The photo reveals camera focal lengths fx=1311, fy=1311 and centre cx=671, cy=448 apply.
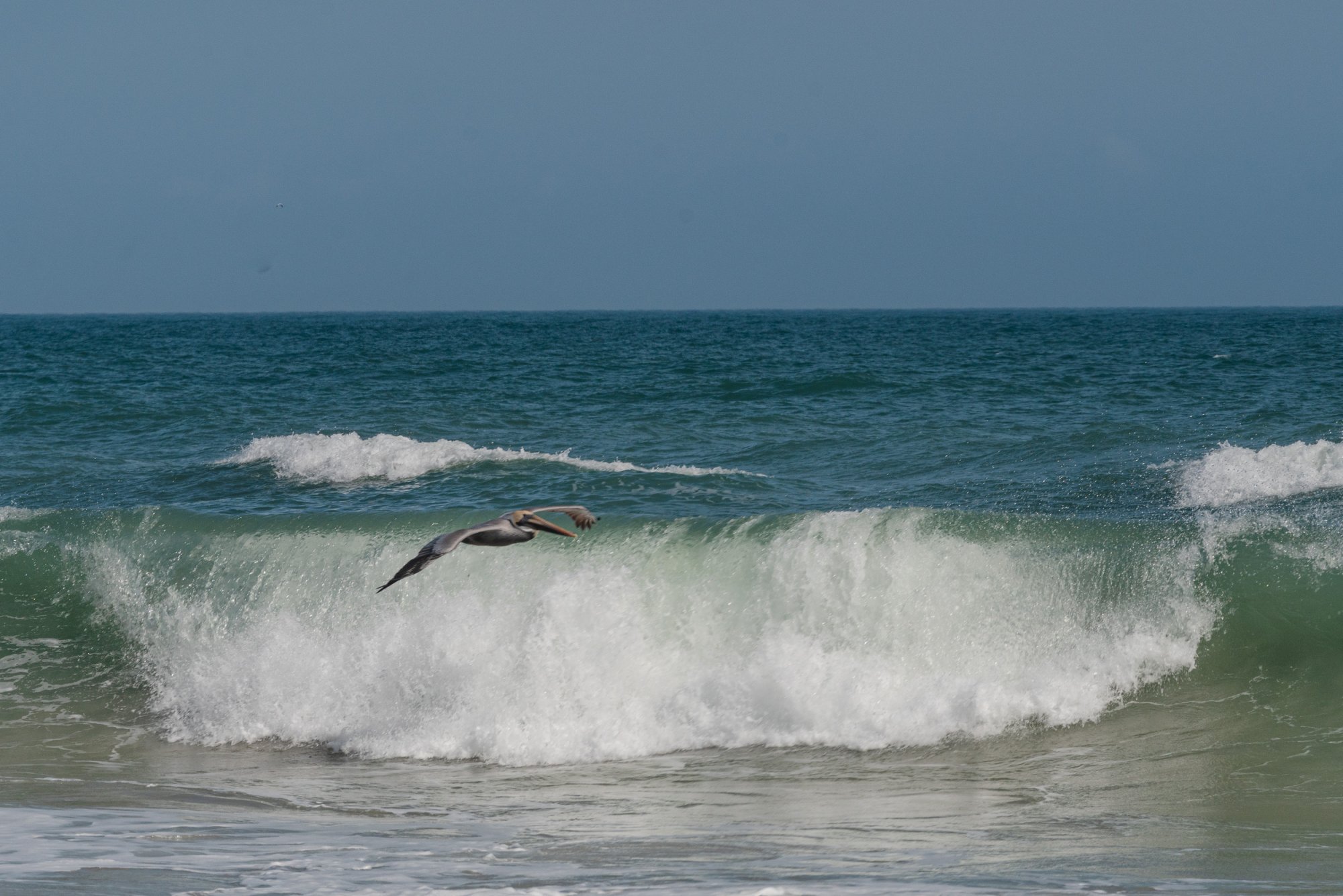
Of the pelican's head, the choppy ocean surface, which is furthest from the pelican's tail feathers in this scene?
the choppy ocean surface

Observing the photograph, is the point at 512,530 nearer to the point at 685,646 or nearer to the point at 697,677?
the point at 697,677

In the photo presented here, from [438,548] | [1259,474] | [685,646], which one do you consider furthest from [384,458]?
[438,548]

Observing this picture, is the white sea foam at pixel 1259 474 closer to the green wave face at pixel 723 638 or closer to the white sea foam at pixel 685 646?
the green wave face at pixel 723 638

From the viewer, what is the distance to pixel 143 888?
551cm

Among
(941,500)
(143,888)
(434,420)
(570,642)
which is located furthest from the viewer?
(434,420)

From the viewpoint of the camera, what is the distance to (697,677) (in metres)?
9.36

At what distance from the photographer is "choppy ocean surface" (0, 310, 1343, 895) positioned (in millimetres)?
6289

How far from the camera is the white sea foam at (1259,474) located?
43.5 feet

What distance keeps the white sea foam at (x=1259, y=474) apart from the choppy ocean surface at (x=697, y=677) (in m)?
0.05

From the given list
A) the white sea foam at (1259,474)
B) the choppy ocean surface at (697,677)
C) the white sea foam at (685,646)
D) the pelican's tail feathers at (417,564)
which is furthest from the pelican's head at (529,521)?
the white sea foam at (1259,474)

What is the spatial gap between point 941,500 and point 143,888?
32.2 feet

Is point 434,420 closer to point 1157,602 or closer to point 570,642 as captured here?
point 570,642

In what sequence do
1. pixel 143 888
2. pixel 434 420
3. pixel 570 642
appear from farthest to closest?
pixel 434 420, pixel 570 642, pixel 143 888

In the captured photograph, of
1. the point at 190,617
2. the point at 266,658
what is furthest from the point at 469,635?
A: the point at 190,617
